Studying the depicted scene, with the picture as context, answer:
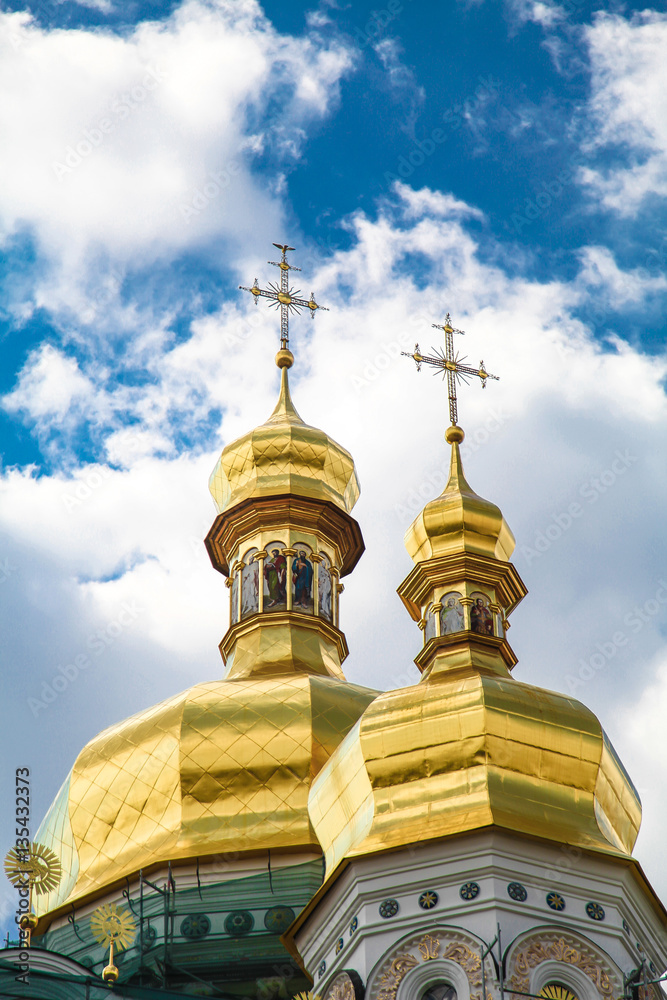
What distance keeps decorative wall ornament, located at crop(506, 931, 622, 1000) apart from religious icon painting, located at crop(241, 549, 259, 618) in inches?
370

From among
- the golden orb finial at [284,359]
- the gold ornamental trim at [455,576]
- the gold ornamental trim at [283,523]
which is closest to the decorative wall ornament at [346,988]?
the gold ornamental trim at [455,576]

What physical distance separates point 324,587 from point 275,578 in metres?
0.69

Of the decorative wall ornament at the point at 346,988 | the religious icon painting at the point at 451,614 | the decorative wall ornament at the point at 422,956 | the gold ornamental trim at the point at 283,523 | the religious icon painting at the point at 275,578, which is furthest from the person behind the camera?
the gold ornamental trim at the point at 283,523

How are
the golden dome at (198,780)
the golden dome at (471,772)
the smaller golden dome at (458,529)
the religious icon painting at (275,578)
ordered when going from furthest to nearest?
the religious icon painting at (275,578), the smaller golden dome at (458,529), the golden dome at (198,780), the golden dome at (471,772)

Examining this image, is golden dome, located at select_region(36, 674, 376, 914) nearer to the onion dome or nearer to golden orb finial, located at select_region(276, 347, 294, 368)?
the onion dome

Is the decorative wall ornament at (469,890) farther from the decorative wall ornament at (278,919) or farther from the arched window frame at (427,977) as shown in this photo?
the decorative wall ornament at (278,919)

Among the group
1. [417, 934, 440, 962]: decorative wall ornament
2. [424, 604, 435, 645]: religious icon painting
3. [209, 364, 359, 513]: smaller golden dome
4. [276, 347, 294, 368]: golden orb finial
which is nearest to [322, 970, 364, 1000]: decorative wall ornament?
[417, 934, 440, 962]: decorative wall ornament

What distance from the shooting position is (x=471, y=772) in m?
20.6

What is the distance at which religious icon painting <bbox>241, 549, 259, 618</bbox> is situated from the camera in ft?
93.4

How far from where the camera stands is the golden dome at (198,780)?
78.0ft

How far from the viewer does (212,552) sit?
29875 millimetres

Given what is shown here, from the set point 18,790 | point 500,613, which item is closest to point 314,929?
point 18,790

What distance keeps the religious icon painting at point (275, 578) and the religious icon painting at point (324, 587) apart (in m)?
0.46

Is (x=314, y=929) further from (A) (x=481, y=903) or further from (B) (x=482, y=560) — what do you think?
(B) (x=482, y=560)
